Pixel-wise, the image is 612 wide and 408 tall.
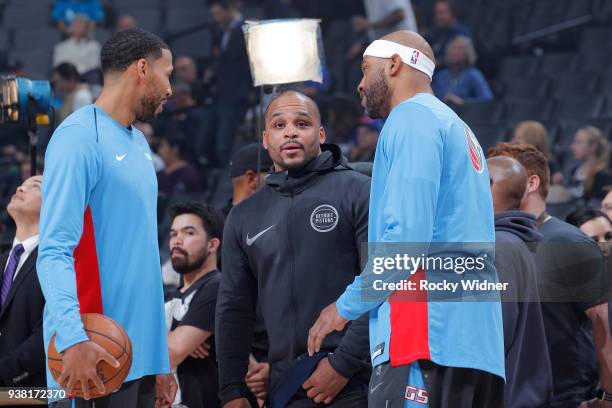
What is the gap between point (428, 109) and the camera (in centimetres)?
387

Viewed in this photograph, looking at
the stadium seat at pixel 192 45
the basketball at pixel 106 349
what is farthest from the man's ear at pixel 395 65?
→ the stadium seat at pixel 192 45

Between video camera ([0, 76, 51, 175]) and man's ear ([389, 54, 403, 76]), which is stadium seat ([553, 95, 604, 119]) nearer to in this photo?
video camera ([0, 76, 51, 175])

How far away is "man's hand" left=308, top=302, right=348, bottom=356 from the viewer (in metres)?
3.99

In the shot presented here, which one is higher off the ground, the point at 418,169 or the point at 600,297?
the point at 418,169

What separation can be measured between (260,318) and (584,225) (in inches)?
84.0

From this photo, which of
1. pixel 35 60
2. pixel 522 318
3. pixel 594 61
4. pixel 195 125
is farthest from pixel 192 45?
pixel 522 318

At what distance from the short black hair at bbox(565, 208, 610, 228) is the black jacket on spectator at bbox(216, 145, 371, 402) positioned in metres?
2.00

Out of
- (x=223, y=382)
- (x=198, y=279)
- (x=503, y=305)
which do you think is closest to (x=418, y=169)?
(x=503, y=305)

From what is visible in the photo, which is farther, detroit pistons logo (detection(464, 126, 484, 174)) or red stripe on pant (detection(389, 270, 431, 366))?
detroit pistons logo (detection(464, 126, 484, 174))

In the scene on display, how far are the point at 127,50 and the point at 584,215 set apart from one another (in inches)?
126

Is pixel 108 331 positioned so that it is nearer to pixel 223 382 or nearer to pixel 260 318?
pixel 223 382

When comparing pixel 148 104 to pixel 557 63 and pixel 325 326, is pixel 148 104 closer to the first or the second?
pixel 325 326

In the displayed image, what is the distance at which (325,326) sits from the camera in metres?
4.07

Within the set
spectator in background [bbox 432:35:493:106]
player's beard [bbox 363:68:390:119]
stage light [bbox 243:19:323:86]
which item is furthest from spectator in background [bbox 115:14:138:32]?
player's beard [bbox 363:68:390:119]
